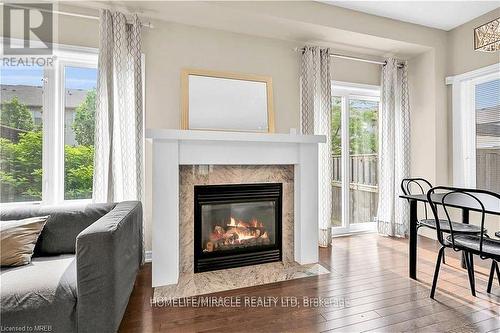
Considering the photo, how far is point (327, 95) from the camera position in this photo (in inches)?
141

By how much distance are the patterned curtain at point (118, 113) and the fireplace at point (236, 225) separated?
789mm

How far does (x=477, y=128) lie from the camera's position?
370 centimetres

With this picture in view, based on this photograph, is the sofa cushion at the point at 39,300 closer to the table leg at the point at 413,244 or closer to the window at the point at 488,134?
the table leg at the point at 413,244

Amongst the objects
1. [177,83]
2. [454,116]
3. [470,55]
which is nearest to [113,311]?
[177,83]

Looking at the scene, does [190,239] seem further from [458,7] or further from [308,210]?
[458,7]

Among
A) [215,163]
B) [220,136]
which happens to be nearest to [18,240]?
[215,163]

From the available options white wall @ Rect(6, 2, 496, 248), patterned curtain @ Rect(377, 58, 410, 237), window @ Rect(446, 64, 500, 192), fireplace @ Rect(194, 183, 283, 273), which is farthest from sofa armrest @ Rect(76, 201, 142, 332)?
window @ Rect(446, 64, 500, 192)

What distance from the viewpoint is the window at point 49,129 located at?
2.70 meters

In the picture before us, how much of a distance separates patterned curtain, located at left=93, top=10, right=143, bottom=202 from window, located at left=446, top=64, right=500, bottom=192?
4.16 m

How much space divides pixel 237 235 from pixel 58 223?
159cm

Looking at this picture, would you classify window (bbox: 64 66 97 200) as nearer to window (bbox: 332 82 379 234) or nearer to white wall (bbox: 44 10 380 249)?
white wall (bbox: 44 10 380 249)

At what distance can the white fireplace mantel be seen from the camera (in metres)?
2.43

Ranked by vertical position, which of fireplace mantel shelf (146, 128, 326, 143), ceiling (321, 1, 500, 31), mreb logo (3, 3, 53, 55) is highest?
ceiling (321, 1, 500, 31)

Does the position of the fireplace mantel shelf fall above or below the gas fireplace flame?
above
